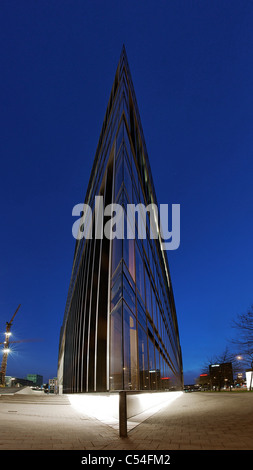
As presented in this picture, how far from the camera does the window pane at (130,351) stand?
410 inches

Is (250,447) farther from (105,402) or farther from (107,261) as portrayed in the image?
(107,261)

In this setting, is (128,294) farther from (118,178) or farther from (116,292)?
(118,178)

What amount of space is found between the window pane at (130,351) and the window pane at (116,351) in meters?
0.22

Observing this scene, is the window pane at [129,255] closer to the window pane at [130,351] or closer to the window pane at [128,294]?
the window pane at [128,294]

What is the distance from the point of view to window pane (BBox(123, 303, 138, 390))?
10414 millimetres

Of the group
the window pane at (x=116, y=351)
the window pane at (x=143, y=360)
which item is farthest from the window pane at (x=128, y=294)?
the window pane at (x=143, y=360)

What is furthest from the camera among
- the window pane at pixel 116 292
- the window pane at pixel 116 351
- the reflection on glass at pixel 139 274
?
the reflection on glass at pixel 139 274

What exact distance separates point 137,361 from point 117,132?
11.0 m

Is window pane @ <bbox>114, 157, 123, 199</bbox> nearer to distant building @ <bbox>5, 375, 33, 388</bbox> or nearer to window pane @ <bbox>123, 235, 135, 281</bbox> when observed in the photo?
window pane @ <bbox>123, 235, 135, 281</bbox>

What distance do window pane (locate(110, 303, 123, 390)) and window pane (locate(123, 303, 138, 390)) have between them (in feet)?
0.71

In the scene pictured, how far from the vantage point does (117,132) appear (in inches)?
613

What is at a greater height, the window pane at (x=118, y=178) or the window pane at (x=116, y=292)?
the window pane at (x=118, y=178)

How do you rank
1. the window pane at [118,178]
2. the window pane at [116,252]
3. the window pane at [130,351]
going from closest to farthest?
the window pane at [130,351] → the window pane at [116,252] → the window pane at [118,178]
